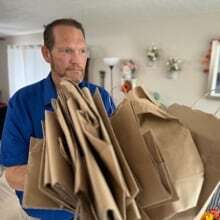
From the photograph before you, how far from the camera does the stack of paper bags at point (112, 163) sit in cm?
30

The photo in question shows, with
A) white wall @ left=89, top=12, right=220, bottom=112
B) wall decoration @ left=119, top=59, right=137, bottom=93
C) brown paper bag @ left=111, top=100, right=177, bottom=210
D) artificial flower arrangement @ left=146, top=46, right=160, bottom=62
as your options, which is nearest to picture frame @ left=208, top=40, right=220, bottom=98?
white wall @ left=89, top=12, right=220, bottom=112

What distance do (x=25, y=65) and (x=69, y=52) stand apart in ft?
16.2

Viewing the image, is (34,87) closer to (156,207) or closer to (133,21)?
(156,207)

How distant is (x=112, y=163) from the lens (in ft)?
0.97

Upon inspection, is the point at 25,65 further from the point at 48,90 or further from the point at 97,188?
the point at 97,188

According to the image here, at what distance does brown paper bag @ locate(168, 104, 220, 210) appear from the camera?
37 centimetres

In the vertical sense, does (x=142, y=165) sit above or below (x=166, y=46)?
below

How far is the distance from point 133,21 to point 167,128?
322 cm

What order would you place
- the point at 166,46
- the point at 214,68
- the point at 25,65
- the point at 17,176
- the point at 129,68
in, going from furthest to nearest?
the point at 25,65 → the point at 129,68 → the point at 166,46 → the point at 214,68 → the point at 17,176

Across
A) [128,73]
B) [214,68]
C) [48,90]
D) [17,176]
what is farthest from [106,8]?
[17,176]

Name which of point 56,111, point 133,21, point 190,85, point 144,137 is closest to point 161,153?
point 144,137

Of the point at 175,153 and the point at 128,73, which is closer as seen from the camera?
the point at 175,153

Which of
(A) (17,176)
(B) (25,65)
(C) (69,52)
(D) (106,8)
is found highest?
(D) (106,8)

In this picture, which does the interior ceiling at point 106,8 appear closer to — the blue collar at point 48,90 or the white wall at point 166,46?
the white wall at point 166,46
